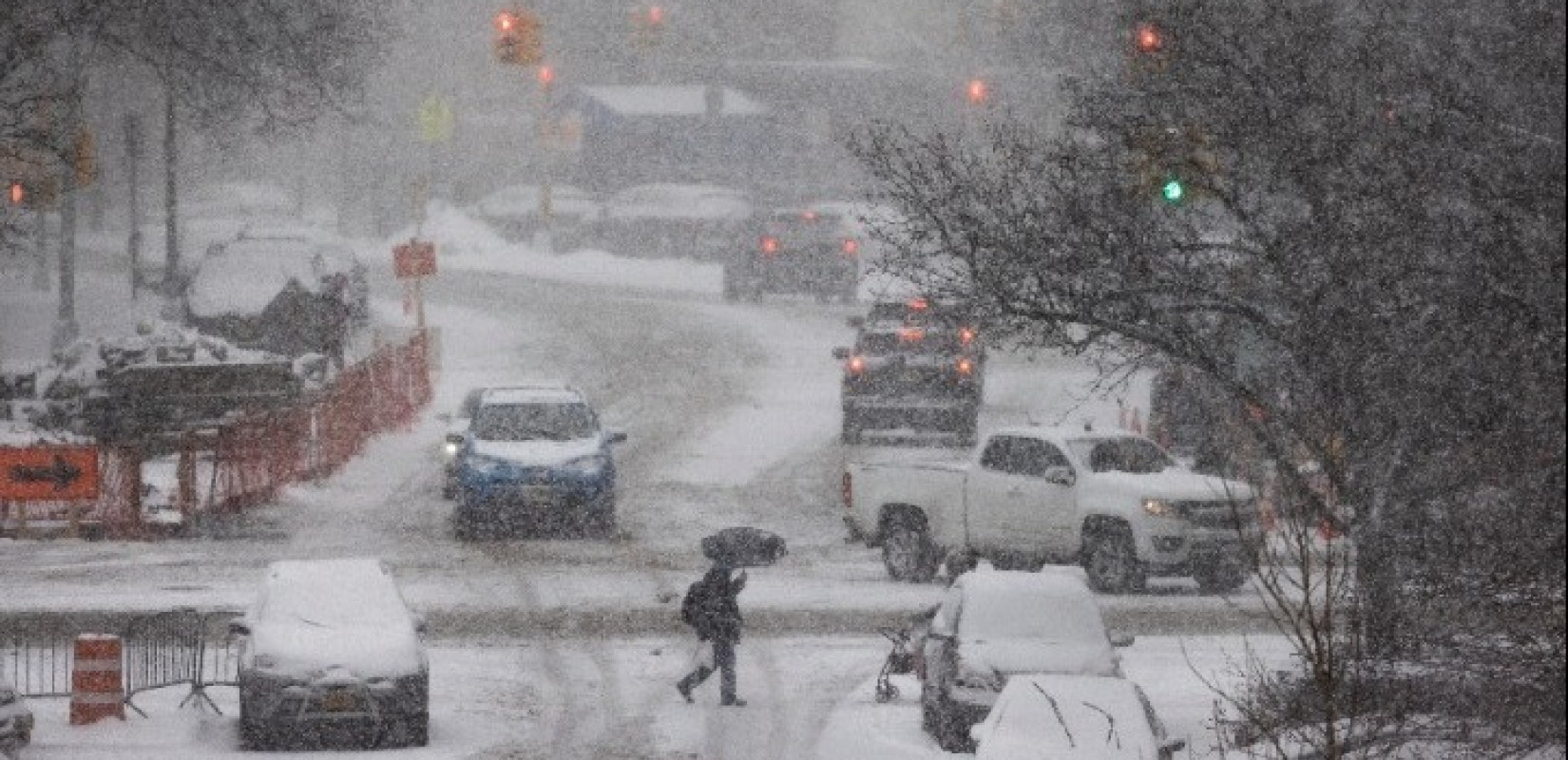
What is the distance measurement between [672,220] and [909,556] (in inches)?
1712

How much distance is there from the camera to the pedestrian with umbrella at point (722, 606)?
22.0 m

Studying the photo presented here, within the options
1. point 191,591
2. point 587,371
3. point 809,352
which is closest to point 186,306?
point 587,371

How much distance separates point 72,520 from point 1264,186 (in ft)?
54.0

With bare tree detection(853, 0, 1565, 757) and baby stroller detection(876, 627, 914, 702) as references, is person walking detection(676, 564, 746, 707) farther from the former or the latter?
bare tree detection(853, 0, 1565, 757)

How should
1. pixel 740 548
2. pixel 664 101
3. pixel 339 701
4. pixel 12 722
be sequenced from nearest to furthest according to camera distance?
pixel 12 722 < pixel 339 701 < pixel 740 548 < pixel 664 101

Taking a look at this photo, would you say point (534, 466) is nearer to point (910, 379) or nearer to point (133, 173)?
point (910, 379)

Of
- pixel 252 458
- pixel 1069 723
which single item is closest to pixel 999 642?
pixel 1069 723

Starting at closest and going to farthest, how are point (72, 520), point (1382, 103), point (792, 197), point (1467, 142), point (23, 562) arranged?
1. point (1467, 142)
2. point (1382, 103)
3. point (23, 562)
4. point (72, 520)
5. point (792, 197)

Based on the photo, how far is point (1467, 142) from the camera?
46.8ft

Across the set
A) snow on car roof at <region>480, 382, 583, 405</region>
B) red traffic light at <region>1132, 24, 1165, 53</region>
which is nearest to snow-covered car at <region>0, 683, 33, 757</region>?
red traffic light at <region>1132, 24, 1165, 53</region>

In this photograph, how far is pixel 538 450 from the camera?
3192cm

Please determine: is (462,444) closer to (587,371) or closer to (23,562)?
(23,562)

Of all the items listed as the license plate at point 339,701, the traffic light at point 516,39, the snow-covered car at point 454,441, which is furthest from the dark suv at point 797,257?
the license plate at point 339,701

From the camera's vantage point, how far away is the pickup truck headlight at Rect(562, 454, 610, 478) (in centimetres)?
3175
